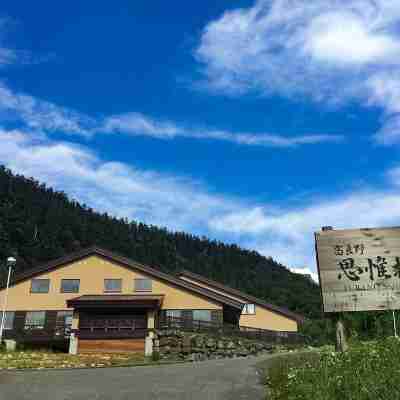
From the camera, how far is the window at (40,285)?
34.7 metres

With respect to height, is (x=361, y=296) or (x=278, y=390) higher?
(x=361, y=296)

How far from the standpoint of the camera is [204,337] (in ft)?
94.8

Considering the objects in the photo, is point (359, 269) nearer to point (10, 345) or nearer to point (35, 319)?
point (10, 345)

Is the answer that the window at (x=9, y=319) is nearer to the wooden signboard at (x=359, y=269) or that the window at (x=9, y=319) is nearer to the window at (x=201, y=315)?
the window at (x=201, y=315)

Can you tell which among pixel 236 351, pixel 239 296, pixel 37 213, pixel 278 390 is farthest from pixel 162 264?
pixel 278 390

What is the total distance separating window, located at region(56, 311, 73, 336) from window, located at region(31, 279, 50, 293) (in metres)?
2.20

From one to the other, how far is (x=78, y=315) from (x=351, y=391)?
27.3 m

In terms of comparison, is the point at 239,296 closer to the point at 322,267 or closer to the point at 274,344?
the point at 274,344

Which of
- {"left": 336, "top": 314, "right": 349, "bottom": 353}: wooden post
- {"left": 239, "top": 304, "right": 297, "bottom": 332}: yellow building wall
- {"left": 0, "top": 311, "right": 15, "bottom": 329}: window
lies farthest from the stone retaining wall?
{"left": 336, "top": 314, "right": 349, "bottom": 353}: wooden post

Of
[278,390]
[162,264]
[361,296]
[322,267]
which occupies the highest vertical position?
[162,264]

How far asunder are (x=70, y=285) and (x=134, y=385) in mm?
25516

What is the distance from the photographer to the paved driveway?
9664 millimetres

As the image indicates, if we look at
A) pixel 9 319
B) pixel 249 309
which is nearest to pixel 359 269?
pixel 249 309

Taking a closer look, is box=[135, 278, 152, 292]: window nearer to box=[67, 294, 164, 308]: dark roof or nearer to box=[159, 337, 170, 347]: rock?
box=[67, 294, 164, 308]: dark roof
